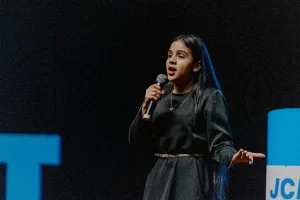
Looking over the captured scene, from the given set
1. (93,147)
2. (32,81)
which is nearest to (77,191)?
(93,147)

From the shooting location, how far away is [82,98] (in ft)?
8.68

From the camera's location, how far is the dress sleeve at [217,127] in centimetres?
172

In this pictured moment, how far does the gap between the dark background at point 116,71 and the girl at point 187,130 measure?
59 cm

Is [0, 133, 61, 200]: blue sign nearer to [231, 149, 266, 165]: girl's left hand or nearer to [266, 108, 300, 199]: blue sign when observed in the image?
[266, 108, 300, 199]: blue sign

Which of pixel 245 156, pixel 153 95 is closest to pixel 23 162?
pixel 153 95

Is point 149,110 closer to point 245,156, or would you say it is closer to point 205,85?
point 205,85

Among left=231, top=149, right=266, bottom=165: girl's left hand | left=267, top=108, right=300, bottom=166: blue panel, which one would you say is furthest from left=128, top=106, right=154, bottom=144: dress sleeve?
left=267, top=108, right=300, bottom=166: blue panel

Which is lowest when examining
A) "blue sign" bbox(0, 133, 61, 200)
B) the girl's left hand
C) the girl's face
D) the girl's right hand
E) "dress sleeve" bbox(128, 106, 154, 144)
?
"blue sign" bbox(0, 133, 61, 200)

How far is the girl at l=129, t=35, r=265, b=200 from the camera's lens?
1.76m

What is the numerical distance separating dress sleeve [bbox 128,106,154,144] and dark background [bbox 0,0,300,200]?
68 cm

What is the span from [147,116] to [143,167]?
0.87m

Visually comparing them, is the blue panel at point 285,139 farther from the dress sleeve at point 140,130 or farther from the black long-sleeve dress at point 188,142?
the dress sleeve at point 140,130

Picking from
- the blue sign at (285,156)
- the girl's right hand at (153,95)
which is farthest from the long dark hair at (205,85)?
the blue sign at (285,156)

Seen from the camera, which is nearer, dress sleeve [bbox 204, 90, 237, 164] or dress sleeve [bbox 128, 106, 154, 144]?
dress sleeve [bbox 204, 90, 237, 164]
